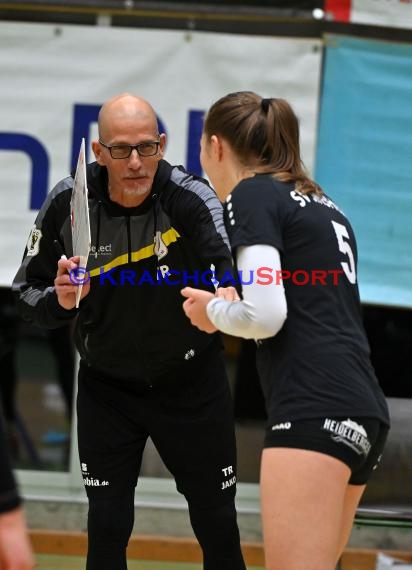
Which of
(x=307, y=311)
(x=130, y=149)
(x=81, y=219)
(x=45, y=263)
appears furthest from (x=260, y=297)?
(x=45, y=263)

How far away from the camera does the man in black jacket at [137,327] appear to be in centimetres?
362

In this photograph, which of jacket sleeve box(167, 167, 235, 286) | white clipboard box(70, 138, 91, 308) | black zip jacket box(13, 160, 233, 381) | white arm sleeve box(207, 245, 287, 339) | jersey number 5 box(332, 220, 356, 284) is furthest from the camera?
black zip jacket box(13, 160, 233, 381)

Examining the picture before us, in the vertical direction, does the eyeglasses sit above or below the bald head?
below

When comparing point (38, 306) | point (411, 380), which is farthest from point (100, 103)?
point (411, 380)

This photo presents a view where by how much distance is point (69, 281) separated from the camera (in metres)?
3.48

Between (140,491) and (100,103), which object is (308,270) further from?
(140,491)

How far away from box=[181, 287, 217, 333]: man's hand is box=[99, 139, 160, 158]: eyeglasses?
696 millimetres

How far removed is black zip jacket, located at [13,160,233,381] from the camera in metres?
3.68

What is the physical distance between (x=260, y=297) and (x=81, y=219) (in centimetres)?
89

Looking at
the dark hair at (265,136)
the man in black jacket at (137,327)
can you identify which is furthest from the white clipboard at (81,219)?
the dark hair at (265,136)

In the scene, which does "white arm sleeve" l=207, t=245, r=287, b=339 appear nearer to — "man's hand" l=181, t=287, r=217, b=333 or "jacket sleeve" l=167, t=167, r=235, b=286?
"man's hand" l=181, t=287, r=217, b=333

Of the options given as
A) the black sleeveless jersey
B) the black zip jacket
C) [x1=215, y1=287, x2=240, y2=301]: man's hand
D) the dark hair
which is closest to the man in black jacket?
the black zip jacket

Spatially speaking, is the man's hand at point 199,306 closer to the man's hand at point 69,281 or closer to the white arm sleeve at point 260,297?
the white arm sleeve at point 260,297

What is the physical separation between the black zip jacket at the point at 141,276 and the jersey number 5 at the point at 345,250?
76 cm
